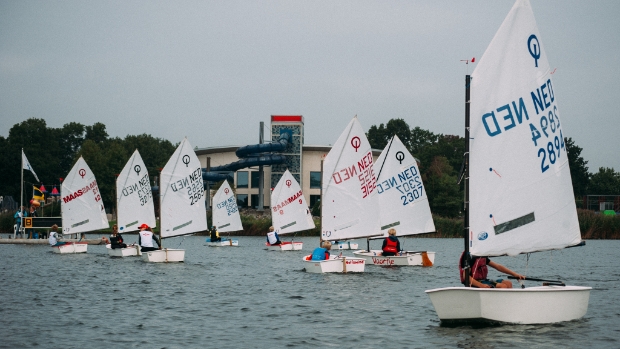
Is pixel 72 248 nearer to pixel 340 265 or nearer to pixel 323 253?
pixel 323 253

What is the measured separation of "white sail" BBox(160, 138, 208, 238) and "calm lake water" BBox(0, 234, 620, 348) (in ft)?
12.3

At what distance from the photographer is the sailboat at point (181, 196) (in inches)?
1535

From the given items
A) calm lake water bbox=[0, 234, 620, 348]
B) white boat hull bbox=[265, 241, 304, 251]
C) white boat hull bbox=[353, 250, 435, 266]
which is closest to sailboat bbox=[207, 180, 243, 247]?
white boat hull bbox=[265, 241, 304, 251]

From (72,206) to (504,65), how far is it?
36882mm

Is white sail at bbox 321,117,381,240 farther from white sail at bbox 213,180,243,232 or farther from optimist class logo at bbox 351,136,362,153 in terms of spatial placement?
white sail at bbox 213,180,243,232

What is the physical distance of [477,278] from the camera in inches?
699

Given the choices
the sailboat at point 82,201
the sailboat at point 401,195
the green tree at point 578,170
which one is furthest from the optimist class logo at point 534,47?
the green tree at point 578,170

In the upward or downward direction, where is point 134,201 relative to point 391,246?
upward

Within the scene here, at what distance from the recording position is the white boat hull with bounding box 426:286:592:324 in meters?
16.4

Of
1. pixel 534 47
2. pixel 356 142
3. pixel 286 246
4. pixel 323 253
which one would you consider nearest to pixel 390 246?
pixel 323 253

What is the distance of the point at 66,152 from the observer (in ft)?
512

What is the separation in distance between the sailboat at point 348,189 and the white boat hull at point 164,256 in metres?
7.42

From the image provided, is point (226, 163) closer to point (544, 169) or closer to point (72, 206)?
point (72, 206)

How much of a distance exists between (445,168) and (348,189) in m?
81.4
